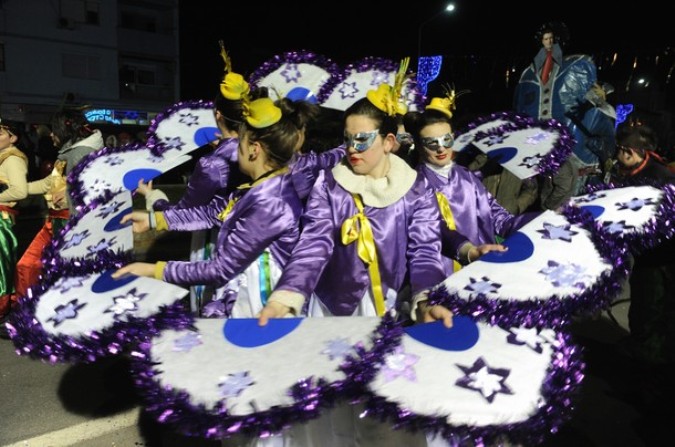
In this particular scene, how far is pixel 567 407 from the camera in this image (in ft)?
5.20

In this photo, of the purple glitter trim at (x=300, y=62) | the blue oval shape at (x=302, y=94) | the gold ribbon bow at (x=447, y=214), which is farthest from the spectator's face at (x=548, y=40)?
the gold ribbon bow at (x=447, y=214)

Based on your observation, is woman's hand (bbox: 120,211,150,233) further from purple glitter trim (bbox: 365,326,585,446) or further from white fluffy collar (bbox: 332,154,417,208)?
purple glitter trim (bbox: 365,326,585,446)

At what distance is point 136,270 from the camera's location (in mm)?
2045

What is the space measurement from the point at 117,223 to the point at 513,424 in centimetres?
184

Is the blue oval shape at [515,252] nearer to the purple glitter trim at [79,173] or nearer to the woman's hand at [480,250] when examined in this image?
the woman's hand at [480,250]

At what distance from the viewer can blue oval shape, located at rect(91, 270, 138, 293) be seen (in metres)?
1.95

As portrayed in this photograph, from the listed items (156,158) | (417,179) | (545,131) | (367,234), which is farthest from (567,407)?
(156,158)

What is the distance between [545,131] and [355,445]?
2.24 m

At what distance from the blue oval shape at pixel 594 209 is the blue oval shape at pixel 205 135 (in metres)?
2.40

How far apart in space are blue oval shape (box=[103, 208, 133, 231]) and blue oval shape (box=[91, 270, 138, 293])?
40cm

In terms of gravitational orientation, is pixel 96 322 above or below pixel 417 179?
below

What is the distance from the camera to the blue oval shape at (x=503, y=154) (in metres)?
3.19

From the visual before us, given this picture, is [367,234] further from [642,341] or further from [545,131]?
[642,341]

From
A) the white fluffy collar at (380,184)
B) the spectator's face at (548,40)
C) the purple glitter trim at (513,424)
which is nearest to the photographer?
the purple glitter trim at (513,424)
